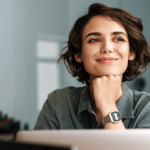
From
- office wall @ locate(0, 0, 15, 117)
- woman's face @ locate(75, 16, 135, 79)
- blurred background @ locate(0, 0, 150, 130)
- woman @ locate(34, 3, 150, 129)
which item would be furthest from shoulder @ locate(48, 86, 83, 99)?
office wall @ locate(0, 0, 15, 117)

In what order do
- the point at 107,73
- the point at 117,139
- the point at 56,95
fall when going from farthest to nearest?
the point at 56,95 → the point at 107,73 → the point at 117,139

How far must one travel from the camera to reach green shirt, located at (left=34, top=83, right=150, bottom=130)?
90 cm

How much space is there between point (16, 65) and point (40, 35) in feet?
1.95

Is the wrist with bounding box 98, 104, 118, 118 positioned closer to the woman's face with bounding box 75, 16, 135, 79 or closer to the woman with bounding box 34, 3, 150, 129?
the woman with bounding box 34, 3, 150, 129

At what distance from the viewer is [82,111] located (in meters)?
0.97

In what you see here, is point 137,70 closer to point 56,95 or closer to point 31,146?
point 56,95

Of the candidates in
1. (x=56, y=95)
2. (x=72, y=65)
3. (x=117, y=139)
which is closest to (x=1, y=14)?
(x=72, y=65)

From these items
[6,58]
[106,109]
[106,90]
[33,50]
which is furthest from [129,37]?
[6,58]

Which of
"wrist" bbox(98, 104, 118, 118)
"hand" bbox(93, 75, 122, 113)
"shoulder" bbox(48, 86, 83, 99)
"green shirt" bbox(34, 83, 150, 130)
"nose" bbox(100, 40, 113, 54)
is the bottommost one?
"green shirt" bbox(34, 83, 150, 130)

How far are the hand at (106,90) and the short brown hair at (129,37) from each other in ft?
0.91

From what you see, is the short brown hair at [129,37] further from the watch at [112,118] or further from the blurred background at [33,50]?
the blurred background at [33,50]

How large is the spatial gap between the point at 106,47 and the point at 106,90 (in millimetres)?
207

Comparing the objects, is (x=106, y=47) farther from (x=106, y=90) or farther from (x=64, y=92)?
(x=64, y=92)

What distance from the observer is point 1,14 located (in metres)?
2.85
